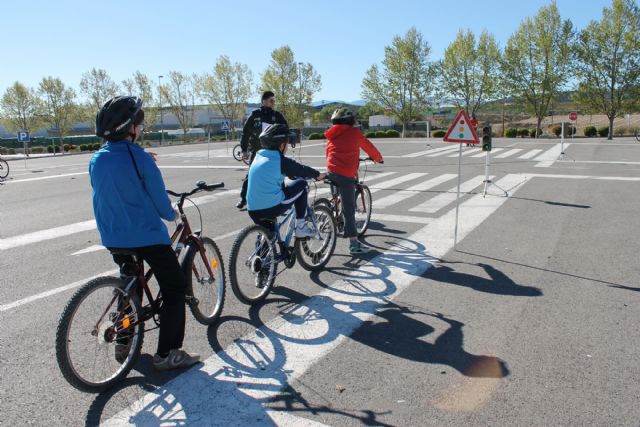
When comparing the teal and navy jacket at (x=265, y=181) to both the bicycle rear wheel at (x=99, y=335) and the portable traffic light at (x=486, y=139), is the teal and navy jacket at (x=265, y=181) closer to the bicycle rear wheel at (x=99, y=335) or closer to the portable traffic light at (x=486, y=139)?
the bicycle rear wheel at (x=99, y=335)

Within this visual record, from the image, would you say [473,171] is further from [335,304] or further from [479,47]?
[479,47]

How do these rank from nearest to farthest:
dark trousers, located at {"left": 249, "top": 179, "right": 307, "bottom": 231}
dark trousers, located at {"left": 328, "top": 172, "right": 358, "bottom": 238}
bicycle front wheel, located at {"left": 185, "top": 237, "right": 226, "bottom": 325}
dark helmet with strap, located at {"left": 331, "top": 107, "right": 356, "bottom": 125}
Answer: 1. bicycle front wheel, located at {"left": 185, "top": 237, "right": 226, "bottom": 325}
2. dark trousers, located at {"left": 249, "top": 179, "right": 307, "bottom": 231}
3. dark helmet with strap, located at {"left": 331, "top": 107, "right": 356, "bottom": 125}
4. dark trousers, located at {"left": 328, "top": 172, "right": 358, "bottom": 238}

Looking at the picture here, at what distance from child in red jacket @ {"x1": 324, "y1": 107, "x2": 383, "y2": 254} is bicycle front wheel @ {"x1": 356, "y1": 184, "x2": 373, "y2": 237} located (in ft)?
3.58

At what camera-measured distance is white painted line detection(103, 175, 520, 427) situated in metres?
3.23

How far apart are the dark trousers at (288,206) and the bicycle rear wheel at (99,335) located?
5.77 feet

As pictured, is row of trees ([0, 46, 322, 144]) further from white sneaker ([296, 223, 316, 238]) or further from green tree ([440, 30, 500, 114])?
white sneaker ([296, 223, 316, 238])

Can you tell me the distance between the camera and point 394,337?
4.34 metres

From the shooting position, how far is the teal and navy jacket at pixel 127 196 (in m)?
3.33


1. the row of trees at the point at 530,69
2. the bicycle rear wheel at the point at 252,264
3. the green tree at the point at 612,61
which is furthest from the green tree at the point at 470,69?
the bicycle rear wheel at the point at 252,264

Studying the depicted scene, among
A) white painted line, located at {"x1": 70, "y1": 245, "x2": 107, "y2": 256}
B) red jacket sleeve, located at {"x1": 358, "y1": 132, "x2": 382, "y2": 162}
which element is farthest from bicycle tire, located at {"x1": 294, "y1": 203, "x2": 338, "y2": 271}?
white painted line, located at {"x1": 70, "y1": 245, "x2": 107, "y2": 256}

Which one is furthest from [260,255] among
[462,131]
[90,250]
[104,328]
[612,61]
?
[612,61]

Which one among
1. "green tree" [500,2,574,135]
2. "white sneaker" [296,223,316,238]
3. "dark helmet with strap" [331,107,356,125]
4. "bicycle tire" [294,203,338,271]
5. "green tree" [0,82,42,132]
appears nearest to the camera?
"white sneaker" [296,223,316,238]

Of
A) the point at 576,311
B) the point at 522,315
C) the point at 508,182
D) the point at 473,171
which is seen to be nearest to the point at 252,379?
the point at 522,315

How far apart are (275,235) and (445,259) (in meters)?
2.67
